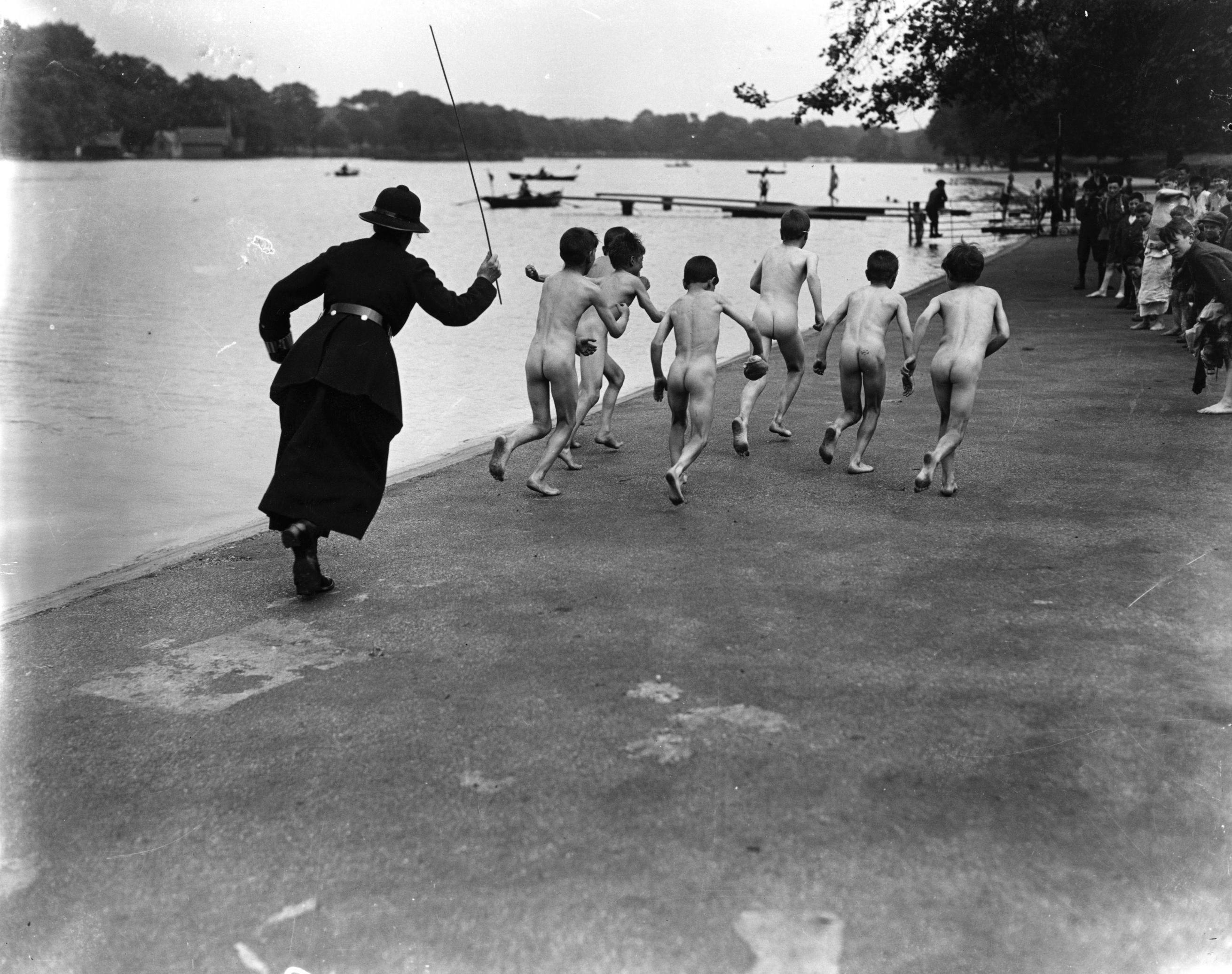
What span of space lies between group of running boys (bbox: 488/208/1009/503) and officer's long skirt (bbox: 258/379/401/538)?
155 cm

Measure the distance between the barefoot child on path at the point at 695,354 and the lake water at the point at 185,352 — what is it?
6.85 feet

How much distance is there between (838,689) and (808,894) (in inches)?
59.1

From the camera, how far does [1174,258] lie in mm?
12109

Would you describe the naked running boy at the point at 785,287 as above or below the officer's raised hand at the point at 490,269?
below

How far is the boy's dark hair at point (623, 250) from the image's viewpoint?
335 inches

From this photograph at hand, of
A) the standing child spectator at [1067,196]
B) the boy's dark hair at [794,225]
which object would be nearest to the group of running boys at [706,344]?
the boy's dark hair at [794,225]

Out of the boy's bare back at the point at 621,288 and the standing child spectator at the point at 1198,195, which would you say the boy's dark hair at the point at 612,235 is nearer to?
the boy's bare back at the point at 621,288

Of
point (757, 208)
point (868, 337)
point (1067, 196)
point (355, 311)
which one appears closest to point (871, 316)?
point (868, 337)

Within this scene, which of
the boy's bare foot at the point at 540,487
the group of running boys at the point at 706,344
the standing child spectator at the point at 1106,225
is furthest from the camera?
the standing child spectator at the point at 1106,225

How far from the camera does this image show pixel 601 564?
22.2 ft

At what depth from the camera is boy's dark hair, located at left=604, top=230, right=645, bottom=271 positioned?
8.52m

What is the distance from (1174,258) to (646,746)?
963 cm

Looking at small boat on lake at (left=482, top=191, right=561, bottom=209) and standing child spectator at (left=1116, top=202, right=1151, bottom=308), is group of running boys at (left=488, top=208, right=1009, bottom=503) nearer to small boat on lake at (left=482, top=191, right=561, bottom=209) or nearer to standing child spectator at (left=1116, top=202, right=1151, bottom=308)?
standing child spectator at (left=1116, top=202, right=1151, bottom=308)

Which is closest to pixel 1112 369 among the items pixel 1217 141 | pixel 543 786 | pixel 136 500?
pixel 136 500
